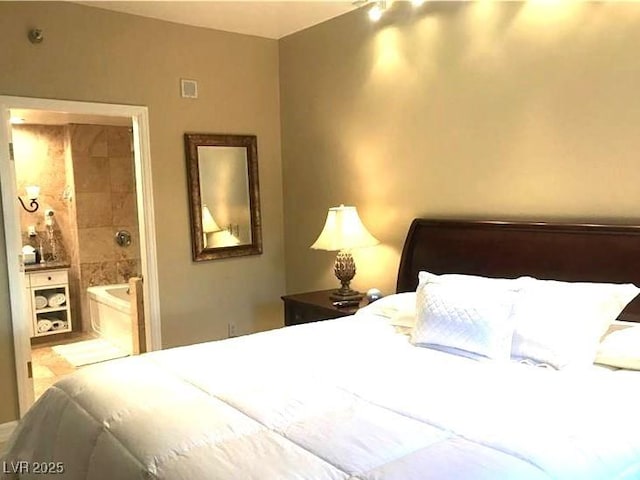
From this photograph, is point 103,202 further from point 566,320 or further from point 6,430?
point 566,320

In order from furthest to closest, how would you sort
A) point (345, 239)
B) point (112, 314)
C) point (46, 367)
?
point (112, 314)
point (46, 367)
point (345, 239)

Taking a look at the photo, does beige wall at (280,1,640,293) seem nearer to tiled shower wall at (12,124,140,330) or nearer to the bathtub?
the bathtub

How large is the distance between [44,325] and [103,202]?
A: 146cm

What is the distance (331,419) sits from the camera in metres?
A: 1.72

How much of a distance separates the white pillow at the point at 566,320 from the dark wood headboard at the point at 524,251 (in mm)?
190

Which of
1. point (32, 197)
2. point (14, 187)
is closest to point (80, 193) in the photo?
point (32, 197)

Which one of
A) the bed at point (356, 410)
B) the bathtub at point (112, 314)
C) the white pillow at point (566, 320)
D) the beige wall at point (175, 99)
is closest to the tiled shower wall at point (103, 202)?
the bathtub at point (112, 314)

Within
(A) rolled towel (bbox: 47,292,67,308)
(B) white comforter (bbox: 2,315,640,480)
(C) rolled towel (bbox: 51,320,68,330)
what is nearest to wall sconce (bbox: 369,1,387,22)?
(B) white comforter (bbox: 2,315,640,480)

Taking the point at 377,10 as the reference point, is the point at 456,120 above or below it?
below

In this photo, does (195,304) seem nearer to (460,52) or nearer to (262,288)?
(262,288)

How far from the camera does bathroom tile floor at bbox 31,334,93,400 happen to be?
4555mm

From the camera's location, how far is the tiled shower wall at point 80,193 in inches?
240

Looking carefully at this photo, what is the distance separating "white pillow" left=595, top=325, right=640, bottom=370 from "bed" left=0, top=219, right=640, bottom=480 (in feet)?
0.13

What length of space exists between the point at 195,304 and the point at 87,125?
3.00m
